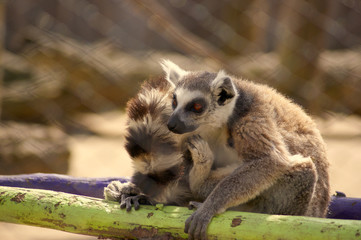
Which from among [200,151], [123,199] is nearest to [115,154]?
[200,151]

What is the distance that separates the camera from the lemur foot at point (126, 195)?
211 centimetres

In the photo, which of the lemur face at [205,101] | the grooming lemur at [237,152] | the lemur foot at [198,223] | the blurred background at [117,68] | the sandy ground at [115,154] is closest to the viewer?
the lemur foot at [198,223]

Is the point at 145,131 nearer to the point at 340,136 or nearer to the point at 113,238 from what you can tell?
the point at 113,238

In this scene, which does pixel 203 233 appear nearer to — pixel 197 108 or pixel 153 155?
pixel 153 155

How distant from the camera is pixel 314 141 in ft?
8.36

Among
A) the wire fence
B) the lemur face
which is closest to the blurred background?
the wire fence

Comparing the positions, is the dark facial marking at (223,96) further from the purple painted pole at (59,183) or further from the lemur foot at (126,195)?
the purple painted pole at (59,183)

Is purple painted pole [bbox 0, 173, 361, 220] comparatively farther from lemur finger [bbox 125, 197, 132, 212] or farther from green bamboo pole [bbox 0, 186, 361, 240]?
lemur finger [bbox 125, 197, 132, 212]

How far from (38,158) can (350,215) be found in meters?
3.53

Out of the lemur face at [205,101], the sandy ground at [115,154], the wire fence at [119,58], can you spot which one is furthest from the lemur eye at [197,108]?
the wire fence at [119,58]

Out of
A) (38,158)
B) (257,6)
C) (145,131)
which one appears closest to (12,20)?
(38,158)

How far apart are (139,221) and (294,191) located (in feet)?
2.54

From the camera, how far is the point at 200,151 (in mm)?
2365

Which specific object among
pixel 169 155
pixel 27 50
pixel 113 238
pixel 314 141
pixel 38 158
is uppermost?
pixel 27 50
